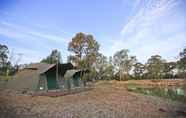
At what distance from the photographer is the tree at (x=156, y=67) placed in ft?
195

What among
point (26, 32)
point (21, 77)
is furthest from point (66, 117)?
point (26, 32)

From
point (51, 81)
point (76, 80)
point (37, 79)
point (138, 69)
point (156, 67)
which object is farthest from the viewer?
point (138, 69)

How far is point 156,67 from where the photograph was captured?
2338 inches

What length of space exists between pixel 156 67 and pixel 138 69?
8.08 m

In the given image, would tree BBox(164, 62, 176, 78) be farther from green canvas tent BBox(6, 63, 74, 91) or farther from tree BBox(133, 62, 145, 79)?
green canvas tent BBox(6, 63, 74, 91)

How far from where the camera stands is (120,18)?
13.5m

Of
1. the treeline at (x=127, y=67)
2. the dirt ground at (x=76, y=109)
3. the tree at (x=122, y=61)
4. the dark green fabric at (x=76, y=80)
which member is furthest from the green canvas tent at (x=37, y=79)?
the tree at (x=122, y=61)

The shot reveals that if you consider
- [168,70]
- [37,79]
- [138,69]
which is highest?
[138,69]

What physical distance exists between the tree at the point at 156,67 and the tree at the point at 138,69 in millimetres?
3618

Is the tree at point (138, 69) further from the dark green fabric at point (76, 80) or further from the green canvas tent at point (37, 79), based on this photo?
the green canvas tent at point (37, 79)

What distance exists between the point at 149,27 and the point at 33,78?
37.9 ft

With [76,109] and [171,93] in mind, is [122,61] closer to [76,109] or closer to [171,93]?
[171,93]

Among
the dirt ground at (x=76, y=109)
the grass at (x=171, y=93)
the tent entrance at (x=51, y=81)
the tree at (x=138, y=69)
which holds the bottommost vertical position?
the grass at (x=171, y=93)

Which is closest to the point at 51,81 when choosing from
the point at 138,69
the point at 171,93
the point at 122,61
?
the point at 171,93
